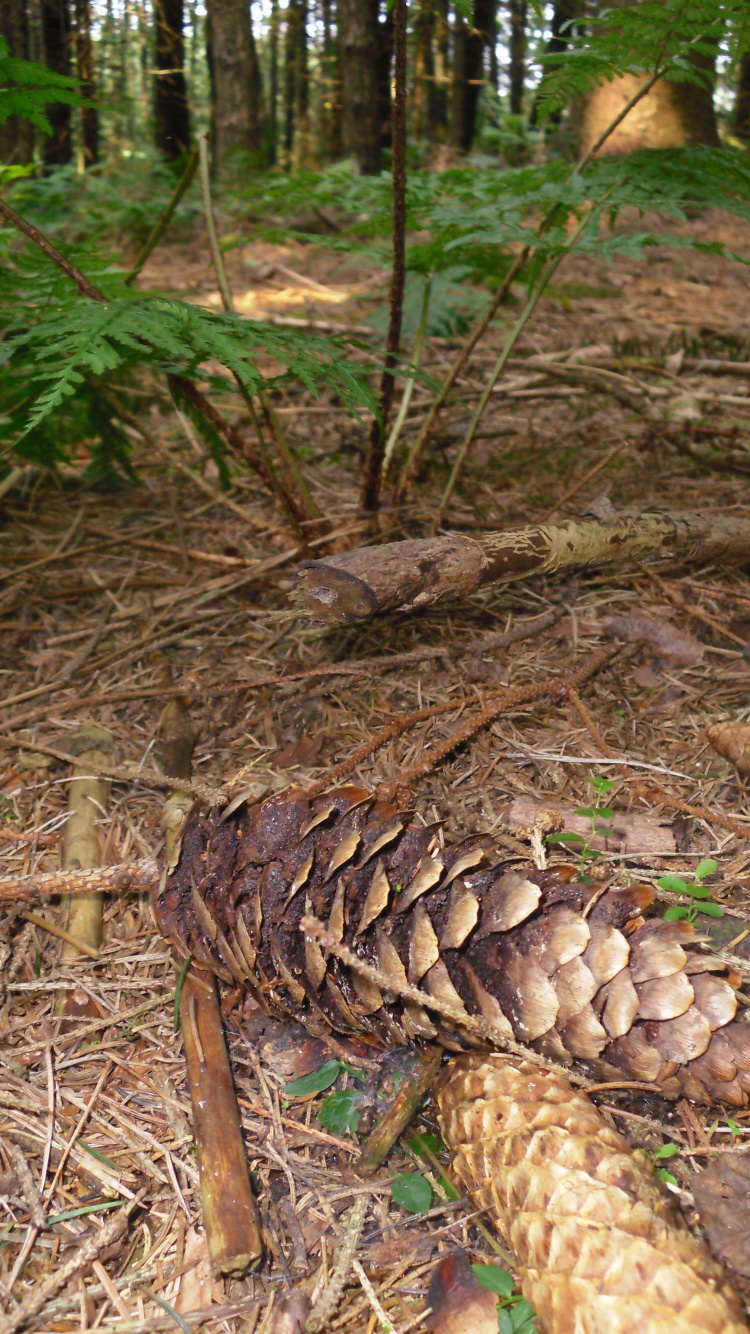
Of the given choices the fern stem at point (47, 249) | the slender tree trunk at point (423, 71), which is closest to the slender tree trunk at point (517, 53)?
the slender tree trunk at point (423, 71)

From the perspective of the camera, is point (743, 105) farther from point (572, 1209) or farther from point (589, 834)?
point (572, 1209)

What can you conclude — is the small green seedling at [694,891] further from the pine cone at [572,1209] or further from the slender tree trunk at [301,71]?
the slender tree trunk at [301,71]

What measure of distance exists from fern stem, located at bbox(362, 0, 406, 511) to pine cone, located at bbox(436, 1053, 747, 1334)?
168 cm

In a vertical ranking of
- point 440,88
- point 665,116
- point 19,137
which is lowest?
point 19,137

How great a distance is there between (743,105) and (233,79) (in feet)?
39.1

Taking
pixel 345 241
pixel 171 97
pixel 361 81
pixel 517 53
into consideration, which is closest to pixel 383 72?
pixel 361 81

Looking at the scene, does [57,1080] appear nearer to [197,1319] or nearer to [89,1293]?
[89,1293]

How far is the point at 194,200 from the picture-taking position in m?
8.46

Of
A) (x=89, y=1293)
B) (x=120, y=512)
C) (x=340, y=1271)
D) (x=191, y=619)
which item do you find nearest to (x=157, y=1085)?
(x=89, y=1293)

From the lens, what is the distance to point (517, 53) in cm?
1914

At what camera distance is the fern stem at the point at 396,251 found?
1.95m

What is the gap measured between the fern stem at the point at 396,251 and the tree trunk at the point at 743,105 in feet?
45.7

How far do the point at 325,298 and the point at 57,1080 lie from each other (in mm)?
5842

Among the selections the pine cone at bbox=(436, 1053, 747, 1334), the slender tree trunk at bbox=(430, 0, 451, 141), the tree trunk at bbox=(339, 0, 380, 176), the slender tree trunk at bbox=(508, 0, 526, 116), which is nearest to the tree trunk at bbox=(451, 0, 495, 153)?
the slender tree trunk at bbox=(430, 0, 451, 141)
